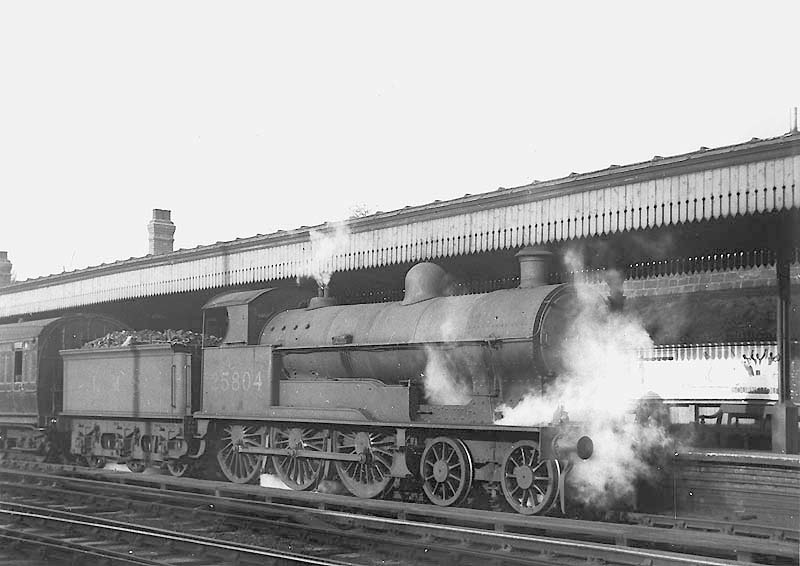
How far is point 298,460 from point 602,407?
16.2ft

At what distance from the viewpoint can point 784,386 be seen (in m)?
12.1

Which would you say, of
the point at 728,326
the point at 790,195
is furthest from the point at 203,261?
the point at 790,195

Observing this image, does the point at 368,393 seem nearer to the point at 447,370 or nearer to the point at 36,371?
the point at 447,370

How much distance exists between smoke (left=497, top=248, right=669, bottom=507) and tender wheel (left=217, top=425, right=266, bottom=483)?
4.86 metres

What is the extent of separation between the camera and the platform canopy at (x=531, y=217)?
10120 mm

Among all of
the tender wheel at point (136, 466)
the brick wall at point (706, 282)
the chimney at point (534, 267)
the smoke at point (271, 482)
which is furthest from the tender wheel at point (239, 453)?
the brick wall at point (706, 282)

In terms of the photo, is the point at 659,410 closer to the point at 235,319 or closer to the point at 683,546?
the point at 683,546

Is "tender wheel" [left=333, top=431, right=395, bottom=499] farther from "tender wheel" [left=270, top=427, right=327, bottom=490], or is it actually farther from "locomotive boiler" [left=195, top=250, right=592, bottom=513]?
"tender wheel" [left=270, top=427, right=327, bottom=490]

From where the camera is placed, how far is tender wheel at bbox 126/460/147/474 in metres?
17.0

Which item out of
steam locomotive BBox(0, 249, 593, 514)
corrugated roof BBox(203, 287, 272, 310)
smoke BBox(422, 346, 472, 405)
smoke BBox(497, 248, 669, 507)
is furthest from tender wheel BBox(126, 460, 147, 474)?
smoke BBox(497, 248, 669, 507)

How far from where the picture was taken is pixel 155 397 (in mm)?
15914

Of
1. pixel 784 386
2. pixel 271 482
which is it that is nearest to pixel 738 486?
pixel 784 386

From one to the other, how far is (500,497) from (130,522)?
4.73 metres

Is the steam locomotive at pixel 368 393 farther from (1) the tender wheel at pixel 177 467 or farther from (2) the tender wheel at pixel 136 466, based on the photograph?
(2) the tender wheel at pixel 136 466
